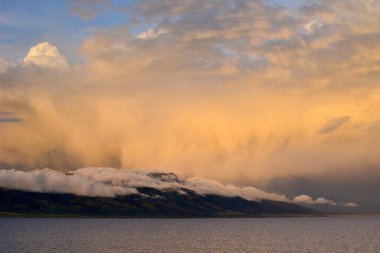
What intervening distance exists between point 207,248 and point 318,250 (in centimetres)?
4616

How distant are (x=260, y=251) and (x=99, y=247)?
2684 inches

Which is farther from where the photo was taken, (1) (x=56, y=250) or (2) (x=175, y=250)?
(2) (x=175, y=250)

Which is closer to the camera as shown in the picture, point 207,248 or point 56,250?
point 56,250

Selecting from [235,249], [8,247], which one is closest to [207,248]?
[235,249]

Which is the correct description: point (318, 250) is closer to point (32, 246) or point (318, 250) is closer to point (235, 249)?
→ point (235, 249)

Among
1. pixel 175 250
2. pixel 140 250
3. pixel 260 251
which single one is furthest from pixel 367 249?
pixel 140 250

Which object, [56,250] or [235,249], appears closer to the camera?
[56,250]

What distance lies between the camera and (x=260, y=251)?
187750mm

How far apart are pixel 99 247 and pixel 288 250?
79.6m

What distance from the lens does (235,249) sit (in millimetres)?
193750

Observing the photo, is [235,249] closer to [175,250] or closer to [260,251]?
[260,251]

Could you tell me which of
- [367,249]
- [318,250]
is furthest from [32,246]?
[367,249]

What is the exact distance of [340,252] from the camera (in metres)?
188

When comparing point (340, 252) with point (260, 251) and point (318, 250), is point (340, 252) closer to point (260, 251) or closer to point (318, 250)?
point (318, 250)
